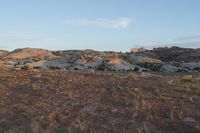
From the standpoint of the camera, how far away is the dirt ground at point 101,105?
44.9 feet

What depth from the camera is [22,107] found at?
16094 mm

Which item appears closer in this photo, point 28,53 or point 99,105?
point 99,105

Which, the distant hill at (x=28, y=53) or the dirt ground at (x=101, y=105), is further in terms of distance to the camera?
the distant hill at (x=28, y=53)

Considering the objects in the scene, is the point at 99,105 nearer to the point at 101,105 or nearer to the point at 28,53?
the point at 101,105

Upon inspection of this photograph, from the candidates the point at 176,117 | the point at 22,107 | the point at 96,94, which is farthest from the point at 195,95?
the point at 22,107

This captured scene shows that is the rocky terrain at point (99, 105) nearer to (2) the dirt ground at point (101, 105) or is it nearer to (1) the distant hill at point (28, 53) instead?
(2) the dirt ground at point (101, 105)

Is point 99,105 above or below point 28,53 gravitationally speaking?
above

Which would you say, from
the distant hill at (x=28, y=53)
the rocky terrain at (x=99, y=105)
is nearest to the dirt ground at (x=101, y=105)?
the rocky terrain at (x=99, y=105)

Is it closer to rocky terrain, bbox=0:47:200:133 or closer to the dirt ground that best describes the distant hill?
rocky terrain, bbox=0:47:200:133

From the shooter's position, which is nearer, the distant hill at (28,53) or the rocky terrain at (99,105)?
the rocky terrain at (99,105)

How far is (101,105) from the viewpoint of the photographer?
15.7 metres

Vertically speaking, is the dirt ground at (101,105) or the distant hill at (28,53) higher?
the dirt ground at (101,105)

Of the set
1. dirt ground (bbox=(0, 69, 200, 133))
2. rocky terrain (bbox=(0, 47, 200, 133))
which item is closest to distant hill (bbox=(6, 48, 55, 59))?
rocky terrain (bbox=(0, 47, 200, 133))

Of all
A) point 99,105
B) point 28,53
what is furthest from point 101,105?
point 28,53
